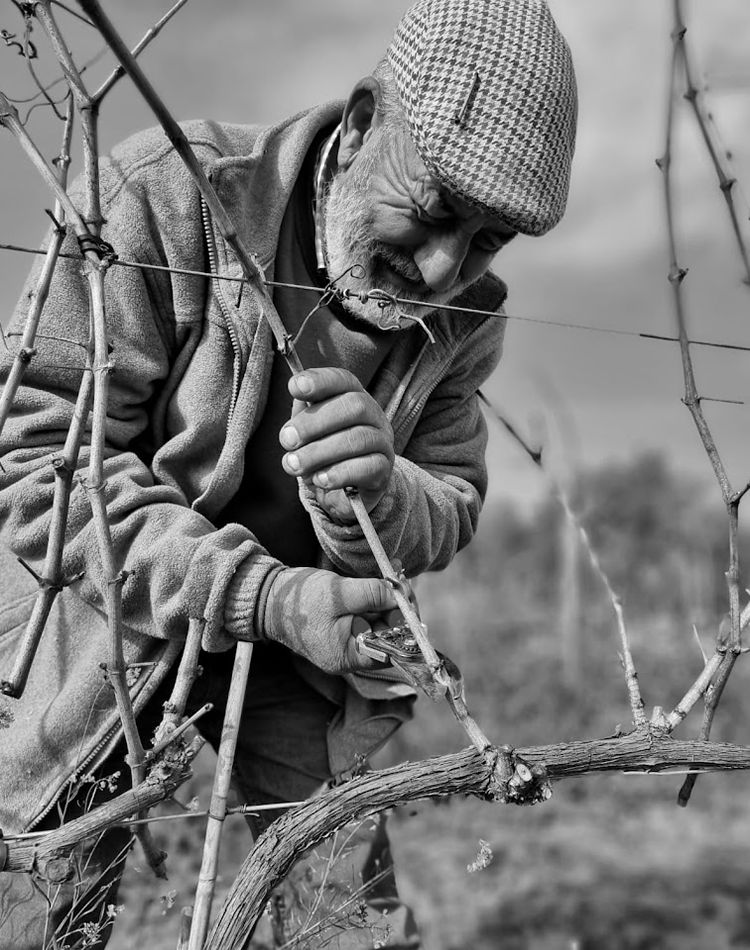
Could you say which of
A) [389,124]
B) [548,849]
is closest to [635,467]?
[548,849]

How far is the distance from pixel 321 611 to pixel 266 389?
1.78ft

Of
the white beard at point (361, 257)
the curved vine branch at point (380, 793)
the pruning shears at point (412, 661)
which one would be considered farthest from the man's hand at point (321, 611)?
the white beard at point (361, 257)

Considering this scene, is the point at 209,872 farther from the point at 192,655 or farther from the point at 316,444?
the point at 316,444

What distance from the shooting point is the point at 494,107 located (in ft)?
6.09

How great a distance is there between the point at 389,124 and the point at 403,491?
0.76 meters

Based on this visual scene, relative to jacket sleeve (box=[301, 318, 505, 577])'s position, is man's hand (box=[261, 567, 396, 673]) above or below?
above

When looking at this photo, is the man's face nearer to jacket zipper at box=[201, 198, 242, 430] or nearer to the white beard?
the white beard

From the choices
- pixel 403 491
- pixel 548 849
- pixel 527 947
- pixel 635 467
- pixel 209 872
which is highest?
pixel 403 491

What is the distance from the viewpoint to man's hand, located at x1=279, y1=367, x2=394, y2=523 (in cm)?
150

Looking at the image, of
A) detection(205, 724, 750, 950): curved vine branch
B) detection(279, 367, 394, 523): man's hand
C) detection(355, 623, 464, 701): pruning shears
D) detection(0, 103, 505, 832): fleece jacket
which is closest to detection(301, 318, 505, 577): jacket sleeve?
detection(0, 103, 505, 832): fleece jacket

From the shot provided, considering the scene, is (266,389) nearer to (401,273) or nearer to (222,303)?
(222,303)

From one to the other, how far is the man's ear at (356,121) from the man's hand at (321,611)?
3.13 feet

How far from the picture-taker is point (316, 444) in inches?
59.4

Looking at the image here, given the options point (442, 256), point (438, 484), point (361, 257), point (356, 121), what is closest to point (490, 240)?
point (442, 256)
